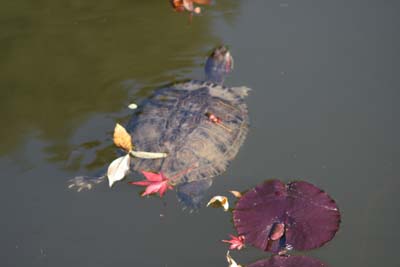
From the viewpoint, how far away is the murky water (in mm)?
3049

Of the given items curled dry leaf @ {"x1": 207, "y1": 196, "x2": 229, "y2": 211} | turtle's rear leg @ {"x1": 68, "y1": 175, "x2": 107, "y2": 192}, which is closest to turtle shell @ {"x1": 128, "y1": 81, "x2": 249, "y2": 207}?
curled dry leaf @ {"x1": 207, "y1": 196, "x2": 229, "y2": 211}

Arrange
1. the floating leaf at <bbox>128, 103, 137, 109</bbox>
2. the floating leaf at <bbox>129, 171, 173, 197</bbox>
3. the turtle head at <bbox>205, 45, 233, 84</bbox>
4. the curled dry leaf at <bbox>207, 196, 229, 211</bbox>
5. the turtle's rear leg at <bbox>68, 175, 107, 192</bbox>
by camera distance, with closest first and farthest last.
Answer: the curled dry leaf at <bbox>207, 196, 229, 211</bbox>, the floating leaf at <bbox>129, 171, 173, 197</bbox>, the turtle's rear leg at <bbox>68, 175, 107, 192</bbox>, the floating leaf at <bbox>128, 103, 137, 109</bbox>, the turtle head at <bbox>205, 45, 233, 84</bbox>

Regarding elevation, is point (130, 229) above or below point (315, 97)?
below

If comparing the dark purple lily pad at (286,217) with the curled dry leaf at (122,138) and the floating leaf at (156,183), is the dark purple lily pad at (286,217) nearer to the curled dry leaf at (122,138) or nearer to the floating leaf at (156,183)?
the floating leaf at (156,183)

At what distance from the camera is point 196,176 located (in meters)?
3.18

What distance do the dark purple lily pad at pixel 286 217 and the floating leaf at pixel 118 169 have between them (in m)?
0.79

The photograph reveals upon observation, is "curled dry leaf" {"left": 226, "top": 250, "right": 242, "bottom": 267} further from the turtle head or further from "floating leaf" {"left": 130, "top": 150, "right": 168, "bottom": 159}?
the turtle head

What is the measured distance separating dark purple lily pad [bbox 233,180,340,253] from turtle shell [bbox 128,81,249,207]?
0.34 meters

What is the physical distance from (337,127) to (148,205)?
1527 millimetres

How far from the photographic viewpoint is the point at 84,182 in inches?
130

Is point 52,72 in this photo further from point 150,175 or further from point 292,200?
point 292,200

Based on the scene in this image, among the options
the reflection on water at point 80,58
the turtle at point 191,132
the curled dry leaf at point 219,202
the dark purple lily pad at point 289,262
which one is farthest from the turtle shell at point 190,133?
the dark purple lily pad at point 289,262

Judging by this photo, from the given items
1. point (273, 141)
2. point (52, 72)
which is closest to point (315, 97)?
point (273, 141)

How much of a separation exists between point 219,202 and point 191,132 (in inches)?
19.8
